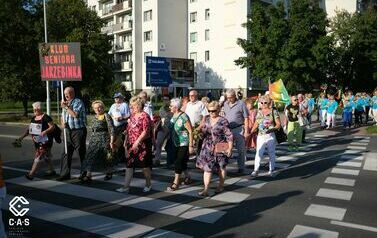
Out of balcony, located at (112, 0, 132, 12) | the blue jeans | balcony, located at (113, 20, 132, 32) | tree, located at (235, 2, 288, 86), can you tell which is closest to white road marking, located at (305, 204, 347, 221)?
the blue jeans

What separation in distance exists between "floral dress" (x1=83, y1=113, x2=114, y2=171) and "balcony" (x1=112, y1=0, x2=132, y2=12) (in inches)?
2196

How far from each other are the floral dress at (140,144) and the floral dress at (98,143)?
99 centimetres

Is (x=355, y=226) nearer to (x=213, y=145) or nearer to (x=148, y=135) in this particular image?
(x=213, y=145)

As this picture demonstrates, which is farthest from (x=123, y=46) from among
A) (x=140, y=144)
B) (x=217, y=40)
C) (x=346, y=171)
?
(x=140, y=144)

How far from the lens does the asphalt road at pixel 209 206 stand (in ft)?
19.5

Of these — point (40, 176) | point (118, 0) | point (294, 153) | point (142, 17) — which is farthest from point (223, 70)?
point (40, 176)

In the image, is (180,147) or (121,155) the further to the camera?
(121,155)

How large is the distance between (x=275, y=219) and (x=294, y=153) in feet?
24.4

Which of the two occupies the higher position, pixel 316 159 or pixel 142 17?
pixel 142 17

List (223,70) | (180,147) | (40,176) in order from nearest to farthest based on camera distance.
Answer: (180,147) → (40,176) → (223,70)

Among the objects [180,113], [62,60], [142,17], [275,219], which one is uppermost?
[142,17]

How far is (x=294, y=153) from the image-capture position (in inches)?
536

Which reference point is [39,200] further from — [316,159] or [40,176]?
[316,159]

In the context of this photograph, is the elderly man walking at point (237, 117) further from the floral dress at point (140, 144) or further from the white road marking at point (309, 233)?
the white road marking at point (309, 233)
